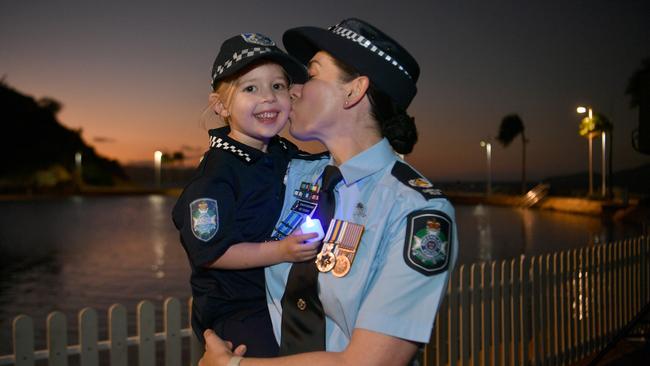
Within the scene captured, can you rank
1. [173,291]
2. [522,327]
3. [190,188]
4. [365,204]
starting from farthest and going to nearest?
[173,291]
[522,327]
[190,188]
[365,204]

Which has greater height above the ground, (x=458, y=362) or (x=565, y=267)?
(x=565, y=267)

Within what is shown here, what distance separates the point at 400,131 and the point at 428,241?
1.77 feet

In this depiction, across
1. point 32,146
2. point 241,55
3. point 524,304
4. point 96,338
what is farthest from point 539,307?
point 32,146

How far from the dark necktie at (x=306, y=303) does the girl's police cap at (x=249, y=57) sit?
0.65 m

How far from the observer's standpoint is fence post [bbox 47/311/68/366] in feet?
14.5

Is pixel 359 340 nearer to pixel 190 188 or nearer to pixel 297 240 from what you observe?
pixel 297 240

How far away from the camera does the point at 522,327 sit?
670 centimetres

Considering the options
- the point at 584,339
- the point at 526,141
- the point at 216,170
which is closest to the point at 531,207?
the point at 526,141

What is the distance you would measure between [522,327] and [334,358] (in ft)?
17.4

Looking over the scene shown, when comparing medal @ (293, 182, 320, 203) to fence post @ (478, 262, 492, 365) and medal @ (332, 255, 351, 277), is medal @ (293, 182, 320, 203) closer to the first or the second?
medal @ (332, 255, 351, 277)

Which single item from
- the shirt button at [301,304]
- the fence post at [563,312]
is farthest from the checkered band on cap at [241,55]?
the fence post at [563,312]

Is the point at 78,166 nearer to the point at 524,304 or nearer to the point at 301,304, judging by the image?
the point at 524,304

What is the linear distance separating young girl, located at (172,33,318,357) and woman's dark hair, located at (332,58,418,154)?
0.53m

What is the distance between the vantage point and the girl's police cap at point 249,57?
269cm
